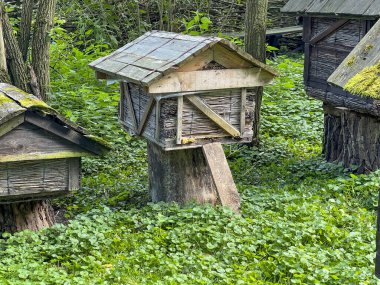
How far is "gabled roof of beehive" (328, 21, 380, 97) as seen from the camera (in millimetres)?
4359

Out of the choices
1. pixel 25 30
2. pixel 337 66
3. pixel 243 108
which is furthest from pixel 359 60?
pixel 25 30

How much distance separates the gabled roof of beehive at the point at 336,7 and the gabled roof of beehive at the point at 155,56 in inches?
82.1

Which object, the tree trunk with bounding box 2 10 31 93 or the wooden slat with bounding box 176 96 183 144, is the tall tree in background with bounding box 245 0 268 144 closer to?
the tree trunk with bounding box 2 10 31 93

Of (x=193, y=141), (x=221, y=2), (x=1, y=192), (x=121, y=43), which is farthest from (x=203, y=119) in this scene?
(x=221, y=2)

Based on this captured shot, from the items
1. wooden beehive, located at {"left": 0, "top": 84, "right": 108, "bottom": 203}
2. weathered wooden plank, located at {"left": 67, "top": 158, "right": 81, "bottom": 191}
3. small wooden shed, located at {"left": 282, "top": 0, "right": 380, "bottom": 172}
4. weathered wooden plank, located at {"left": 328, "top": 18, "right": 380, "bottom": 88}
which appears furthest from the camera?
small wooden shed, located at {"left": 282, "top": 0, "right": 380, "bottom": 172}

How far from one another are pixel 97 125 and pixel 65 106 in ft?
2.75

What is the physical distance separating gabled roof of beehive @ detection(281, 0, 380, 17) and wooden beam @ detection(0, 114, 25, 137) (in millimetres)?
4883

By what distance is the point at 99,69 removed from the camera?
29.1 ft

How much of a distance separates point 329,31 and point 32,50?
4.36 m

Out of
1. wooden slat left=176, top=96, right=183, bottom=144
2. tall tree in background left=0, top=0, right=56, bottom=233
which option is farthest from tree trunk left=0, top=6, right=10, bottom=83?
wooden slat left=176, top=96, right=183, bottom=144

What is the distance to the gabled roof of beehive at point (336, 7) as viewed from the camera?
9.50m

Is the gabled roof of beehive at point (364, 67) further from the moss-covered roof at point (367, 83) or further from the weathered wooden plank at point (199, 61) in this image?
the weathered wooden plank at point (199, 61)

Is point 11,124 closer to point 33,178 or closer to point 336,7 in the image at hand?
point 33,178

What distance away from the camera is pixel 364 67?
4.64 metres
